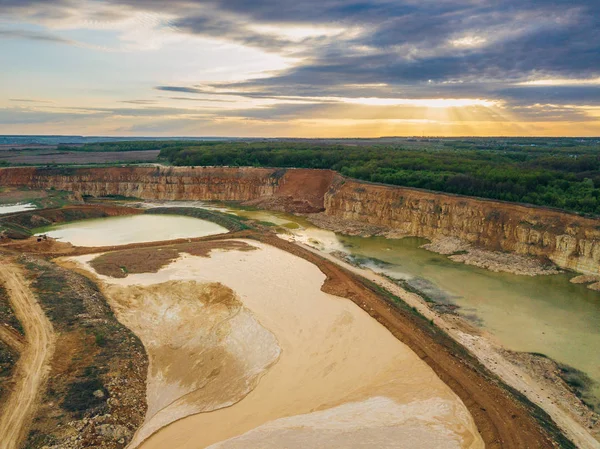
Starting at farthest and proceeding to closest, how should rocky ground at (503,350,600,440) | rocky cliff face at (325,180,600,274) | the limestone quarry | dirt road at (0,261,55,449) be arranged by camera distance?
rocky cliff face at (325,180,600,274), rocky ground at (503,350,600,440), the limestone quarry, dirt road at (0,261,55,449)

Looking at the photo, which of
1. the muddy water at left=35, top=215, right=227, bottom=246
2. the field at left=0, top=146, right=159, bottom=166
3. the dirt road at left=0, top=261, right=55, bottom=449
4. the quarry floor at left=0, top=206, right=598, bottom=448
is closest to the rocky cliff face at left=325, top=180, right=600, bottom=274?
the quarry floor at left=0, top=206, right=598, bottom=448

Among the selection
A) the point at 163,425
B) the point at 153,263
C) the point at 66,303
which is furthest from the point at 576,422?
the point at 153,263

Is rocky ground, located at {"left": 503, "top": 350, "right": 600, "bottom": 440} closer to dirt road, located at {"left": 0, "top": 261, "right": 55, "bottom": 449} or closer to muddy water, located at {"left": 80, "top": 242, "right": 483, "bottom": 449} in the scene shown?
muddy water, located at {"left": 80, "top": 242, "right": 483, "bottom": 449}

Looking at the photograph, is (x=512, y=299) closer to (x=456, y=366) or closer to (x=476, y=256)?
(x=476, y=256)

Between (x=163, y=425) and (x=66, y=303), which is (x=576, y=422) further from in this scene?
(x=66, y=303)

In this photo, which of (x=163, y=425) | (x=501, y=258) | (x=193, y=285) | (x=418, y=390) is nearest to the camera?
(x=163, y=425)

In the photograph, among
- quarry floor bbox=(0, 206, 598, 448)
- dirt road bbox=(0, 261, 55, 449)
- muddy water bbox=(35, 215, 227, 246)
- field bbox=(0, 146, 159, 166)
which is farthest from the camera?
field bbox=(0, 146, 159, 166)

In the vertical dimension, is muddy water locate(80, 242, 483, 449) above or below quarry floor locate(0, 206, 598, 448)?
below
